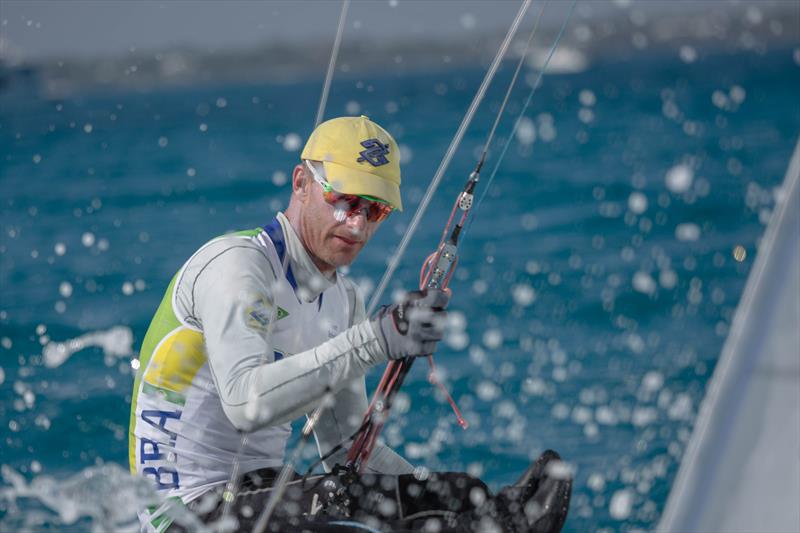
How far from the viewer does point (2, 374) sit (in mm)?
9820

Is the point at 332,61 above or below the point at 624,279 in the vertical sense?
below

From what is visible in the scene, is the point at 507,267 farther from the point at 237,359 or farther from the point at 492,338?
the point at 237,359

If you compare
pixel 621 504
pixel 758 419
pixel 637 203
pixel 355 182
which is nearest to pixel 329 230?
pixel 355 182

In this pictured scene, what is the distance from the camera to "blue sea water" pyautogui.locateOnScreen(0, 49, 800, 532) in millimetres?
7527

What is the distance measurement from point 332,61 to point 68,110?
5897cm

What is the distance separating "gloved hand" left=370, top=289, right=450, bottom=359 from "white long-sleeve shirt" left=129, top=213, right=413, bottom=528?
32 mm

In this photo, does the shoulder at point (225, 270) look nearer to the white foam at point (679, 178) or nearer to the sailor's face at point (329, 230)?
the sailor's face at point (329, 230)

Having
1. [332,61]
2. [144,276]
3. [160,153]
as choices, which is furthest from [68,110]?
[332,61]

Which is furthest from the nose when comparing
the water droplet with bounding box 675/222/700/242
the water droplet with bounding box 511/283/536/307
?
the water droplet with bounding box 675/222/700/242

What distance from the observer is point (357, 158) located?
9.23ft

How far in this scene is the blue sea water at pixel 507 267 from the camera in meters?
7.53

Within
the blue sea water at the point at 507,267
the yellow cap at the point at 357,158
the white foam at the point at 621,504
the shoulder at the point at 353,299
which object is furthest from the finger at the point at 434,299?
the white foam at the point at 621,504

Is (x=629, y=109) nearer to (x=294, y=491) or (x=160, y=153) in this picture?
(x=160, y=153)

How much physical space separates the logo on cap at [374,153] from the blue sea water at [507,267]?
295 centimetres
